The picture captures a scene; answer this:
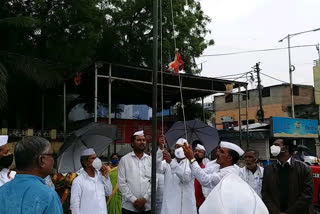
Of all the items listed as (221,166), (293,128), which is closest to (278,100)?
(293,128)

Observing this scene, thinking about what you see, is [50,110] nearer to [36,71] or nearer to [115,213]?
[36,71]

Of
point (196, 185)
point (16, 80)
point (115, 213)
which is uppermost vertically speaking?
point (16, 80)

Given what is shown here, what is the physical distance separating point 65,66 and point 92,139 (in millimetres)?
6990

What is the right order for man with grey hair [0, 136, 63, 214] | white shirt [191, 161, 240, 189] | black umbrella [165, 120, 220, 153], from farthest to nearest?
1. black umbrella [165, 120, 220, 153]
2. white shirt [191, 161, 240, 189]
3. man with grey hair [0, 136, 63, 214]

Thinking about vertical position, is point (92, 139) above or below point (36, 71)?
below

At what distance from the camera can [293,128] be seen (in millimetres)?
20500

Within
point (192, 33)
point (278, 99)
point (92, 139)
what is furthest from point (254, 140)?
point (92, 139)

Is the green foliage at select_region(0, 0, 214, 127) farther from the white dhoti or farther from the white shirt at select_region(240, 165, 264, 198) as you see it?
the white dhoti

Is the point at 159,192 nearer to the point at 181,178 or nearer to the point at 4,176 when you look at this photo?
the point at 181,178

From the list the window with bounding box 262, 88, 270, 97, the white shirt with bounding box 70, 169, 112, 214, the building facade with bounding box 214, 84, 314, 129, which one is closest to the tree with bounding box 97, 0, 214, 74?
the white shirt with bounding box 70, 169, 112, 214

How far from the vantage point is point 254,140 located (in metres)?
20.4

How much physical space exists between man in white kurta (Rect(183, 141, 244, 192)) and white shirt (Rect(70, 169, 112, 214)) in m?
1.25

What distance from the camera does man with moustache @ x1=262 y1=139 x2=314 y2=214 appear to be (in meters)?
4.31

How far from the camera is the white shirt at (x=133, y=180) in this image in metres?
4.68
